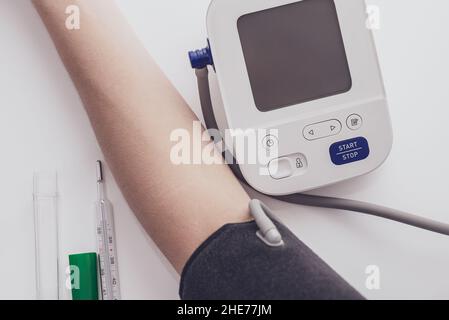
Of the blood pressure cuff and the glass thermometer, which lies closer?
the blood pressure cuff

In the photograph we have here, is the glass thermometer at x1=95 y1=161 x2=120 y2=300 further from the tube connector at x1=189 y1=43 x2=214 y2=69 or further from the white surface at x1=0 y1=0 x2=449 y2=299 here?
the tube connector at x1=189 y1=43 x2=214 y2=69

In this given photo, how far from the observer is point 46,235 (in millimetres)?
610

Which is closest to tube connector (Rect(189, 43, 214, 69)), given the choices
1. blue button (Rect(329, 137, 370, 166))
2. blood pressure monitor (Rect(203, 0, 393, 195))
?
blood pressure monitor (Rect(203, 0, 393, 195))

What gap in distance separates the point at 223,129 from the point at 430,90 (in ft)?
0.91

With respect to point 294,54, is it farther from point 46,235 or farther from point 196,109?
point 46,235

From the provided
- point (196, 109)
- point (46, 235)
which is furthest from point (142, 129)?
point (46, 235)

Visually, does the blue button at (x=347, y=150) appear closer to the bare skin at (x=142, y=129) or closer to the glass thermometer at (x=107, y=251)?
the bare skin at (x=142, y=129)

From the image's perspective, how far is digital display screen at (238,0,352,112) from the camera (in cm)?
55

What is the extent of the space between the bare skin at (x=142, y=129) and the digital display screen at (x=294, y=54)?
0.11 metres

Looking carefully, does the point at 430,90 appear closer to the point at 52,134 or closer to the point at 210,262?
the point at 210,262

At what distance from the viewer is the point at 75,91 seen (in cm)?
62

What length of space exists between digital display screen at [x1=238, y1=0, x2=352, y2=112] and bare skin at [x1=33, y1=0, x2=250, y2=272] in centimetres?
11
